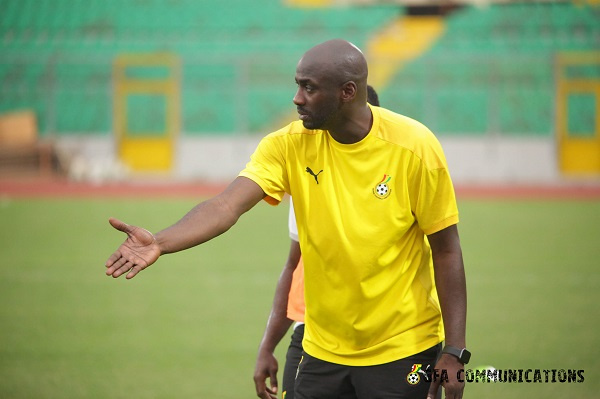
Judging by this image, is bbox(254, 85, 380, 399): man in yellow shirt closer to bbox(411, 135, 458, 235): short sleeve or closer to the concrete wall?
bbox(411, 135, 458, 235): short sleeve

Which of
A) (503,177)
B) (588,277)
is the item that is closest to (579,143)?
(503,177)

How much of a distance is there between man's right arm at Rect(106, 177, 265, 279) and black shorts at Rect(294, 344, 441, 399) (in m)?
0.70

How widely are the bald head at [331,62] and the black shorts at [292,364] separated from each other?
4.96 ft

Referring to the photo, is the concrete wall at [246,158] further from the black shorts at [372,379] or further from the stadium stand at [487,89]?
the black shorts at [372,379]

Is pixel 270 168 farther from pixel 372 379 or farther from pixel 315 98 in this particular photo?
pixel 372 379

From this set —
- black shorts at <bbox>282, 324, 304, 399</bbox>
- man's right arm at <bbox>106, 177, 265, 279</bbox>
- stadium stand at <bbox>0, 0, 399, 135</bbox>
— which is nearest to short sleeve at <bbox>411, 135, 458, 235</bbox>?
man's right arm at <bbox>106, 177, 265, 279</bbox>

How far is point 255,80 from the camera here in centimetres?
2758

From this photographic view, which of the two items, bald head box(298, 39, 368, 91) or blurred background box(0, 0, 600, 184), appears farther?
blurred background box(0, 0, 600, 184)

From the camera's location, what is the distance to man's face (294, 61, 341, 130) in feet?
10.5

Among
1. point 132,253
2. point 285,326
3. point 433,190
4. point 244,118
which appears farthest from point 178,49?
point 132,253

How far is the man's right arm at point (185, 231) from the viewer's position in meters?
2.94

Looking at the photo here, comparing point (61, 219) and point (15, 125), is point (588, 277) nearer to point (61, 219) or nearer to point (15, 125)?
point (61, 219)

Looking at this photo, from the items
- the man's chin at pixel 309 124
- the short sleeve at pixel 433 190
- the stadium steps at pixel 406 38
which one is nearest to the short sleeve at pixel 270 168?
the man's chin at pixel 309 124

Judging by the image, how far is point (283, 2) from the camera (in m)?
30.2
